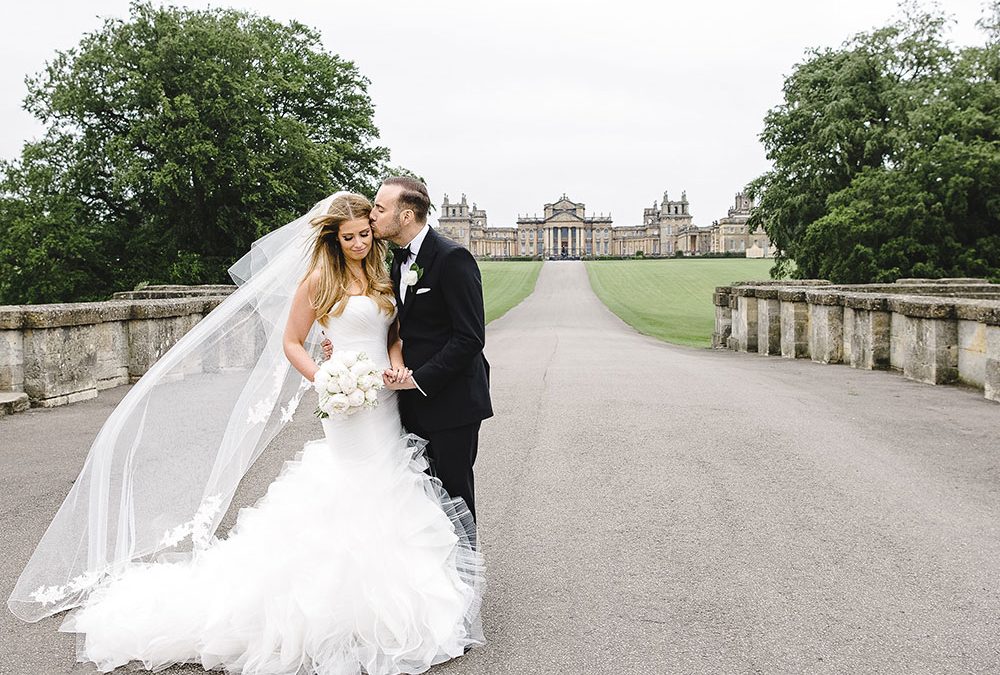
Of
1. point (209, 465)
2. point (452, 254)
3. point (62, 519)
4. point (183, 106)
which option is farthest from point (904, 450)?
point (183, 106)

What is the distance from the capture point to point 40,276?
31.5 m

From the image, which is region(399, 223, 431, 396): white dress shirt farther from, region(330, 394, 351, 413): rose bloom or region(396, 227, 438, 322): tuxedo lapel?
region(330, 394, 351, 413): rose bloom

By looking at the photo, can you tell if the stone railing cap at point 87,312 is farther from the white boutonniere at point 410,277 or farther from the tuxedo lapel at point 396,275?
the white boutonniere at point 410,277

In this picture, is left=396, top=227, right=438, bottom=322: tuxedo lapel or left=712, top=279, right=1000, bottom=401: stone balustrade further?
left=712, top=279, right=1000, bottom=401: stone balustrade

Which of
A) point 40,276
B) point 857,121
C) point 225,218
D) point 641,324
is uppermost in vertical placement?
point 857,121

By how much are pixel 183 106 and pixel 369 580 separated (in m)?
30.4

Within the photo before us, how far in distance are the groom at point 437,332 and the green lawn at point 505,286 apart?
3420 centimetres

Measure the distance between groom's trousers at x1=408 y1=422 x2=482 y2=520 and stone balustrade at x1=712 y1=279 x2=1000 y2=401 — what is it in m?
8.61

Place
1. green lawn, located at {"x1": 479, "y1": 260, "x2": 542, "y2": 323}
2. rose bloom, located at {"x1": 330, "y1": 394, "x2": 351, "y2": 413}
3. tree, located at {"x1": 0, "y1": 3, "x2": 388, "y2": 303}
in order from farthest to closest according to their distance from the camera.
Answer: green lawn, located at {"x1": 479, "y1": 260, "x2": 542, "y2": 323} → tree, located at {"x1": 0, "y1": 3, "x2": 388, "y2": 303} → rose bloom, located at {"x1": 330, "y1": 394, "x2": 351, "y2": 413}

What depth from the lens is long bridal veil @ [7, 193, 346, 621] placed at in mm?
4465

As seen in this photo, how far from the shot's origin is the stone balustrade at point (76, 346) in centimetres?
1070

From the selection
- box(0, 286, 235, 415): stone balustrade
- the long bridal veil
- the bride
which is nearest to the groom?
the bride

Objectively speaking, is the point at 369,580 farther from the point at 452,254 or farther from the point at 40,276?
the point at 40,276

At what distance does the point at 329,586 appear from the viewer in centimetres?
378
